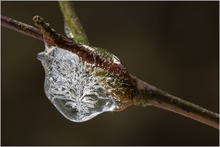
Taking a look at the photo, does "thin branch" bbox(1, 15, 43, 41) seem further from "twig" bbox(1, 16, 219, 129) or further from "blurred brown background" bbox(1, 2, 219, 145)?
"blurred brown background" bbox(1, 2, 219, 145)

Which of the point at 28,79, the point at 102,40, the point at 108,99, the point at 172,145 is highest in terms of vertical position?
the point at 102,40

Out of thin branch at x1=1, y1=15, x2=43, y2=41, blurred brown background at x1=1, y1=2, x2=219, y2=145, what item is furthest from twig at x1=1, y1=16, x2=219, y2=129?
blurred brown background at x1=1, y1=2, x2=219, y2=145

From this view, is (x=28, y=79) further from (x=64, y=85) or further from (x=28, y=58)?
(x=64, y=85)

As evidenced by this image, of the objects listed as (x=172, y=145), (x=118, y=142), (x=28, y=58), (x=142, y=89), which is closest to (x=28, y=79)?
(x=28, y=58)

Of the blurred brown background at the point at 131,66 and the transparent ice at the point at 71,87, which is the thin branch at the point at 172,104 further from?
the blurred brown background at the point at 131,66

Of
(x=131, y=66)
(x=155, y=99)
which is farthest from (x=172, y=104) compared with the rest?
(x=131, y=66)

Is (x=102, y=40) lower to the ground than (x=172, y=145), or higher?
higher

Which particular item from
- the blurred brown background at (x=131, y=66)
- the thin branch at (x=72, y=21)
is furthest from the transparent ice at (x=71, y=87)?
the blurred brown background at (x=131, y=66)
